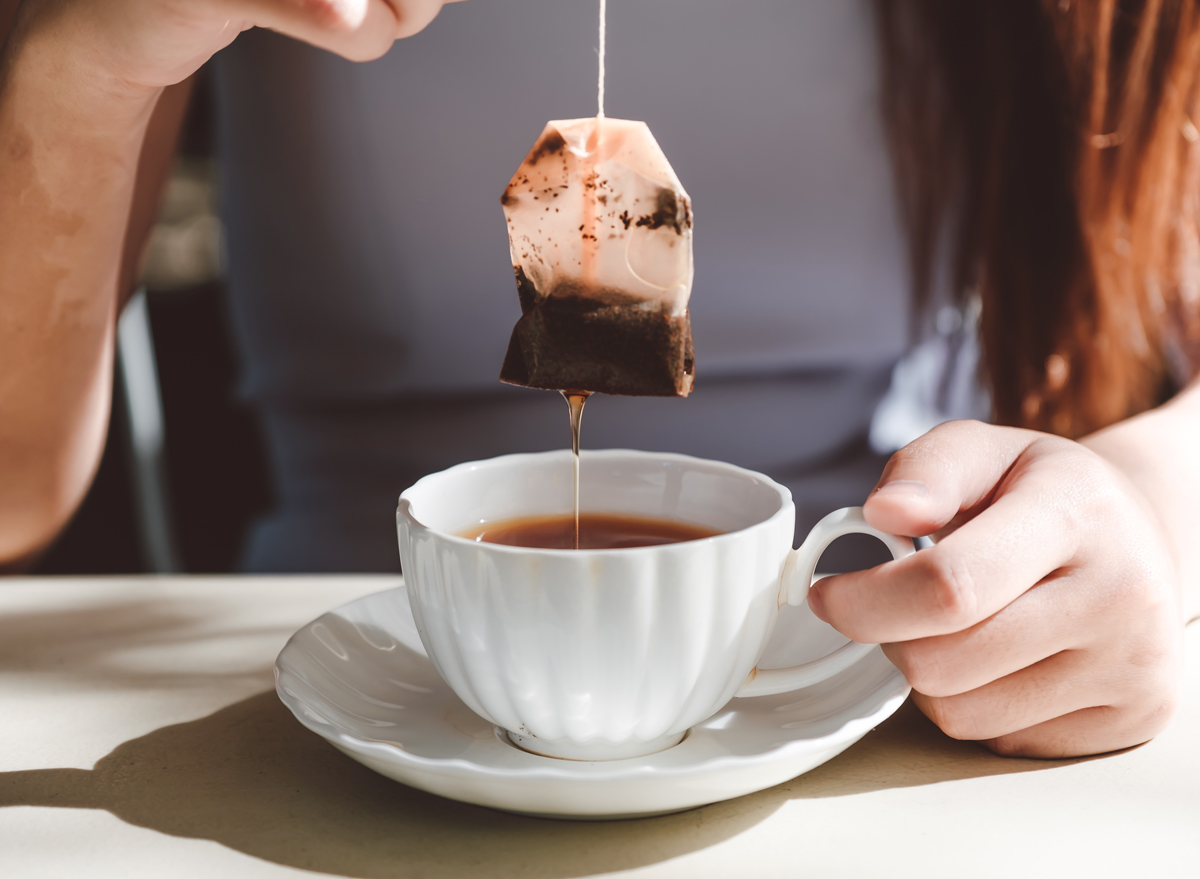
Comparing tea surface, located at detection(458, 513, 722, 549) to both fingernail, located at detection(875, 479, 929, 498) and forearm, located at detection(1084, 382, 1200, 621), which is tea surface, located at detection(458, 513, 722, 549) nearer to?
fingernail, located at detection(875, 479, 929, 498)

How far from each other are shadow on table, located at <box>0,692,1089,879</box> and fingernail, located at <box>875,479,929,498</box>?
220 millimetres

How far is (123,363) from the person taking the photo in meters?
1.90

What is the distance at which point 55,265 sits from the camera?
121cm

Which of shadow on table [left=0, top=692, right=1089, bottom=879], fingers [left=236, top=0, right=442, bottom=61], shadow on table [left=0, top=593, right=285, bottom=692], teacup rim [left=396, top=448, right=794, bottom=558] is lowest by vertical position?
shadow on table [left=0, top=593, right=285, bottom=692]

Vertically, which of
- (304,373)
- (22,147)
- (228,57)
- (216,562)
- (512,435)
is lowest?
(216,562)

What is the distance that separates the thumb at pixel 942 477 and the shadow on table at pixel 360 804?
0.19 m

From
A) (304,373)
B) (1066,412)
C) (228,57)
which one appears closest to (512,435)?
(304,373)

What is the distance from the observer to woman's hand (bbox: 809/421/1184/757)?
663mm

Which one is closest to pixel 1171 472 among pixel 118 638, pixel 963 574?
pixel 963 574

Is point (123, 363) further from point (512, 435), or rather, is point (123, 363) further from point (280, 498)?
point (512, 435)

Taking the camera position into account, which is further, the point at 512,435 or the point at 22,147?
the point at 512,435

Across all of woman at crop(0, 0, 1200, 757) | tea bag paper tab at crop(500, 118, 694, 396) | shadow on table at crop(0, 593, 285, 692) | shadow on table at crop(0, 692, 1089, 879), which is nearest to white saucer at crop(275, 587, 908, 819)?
shadow on table at crop(0, 692, 1089, 879)

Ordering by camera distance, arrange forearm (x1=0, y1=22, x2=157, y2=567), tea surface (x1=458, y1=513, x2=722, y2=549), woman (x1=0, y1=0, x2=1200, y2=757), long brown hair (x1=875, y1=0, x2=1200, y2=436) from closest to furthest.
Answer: tea surface (x1=458, y1=513, x2=722, y2=549) < forearm (x1=0, y1=22, x2=157, y2=567) < woman (x1=0, y1=0, x2=1200, y2=757) < long brown hair (x1=875, y1=0, x2=1200, y2=436)

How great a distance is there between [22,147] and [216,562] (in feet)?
3.17
